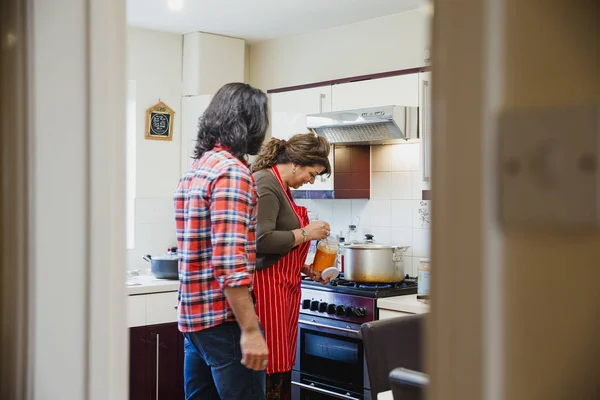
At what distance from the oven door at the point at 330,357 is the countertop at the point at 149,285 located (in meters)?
0.79

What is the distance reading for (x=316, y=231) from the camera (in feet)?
8.98

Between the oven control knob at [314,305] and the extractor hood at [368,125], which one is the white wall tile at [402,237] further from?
the oven control knob at [314,305]

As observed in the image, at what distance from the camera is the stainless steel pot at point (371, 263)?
3.68m

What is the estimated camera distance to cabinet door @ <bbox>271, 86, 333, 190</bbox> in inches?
167

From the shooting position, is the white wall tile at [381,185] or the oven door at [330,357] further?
the white wall tile at [381,185]

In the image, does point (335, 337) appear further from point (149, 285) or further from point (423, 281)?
point (149, 285)

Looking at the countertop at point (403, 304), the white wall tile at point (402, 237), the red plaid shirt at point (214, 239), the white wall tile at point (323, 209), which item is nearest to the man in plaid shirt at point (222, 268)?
the red plaid shirt at point (214, 239)

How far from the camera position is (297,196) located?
443 cm

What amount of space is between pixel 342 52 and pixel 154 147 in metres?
1.39

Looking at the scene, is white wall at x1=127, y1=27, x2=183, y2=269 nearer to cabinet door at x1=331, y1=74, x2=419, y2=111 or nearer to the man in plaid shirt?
cabinet door at x1=331, y1=74, x2=419, y2=111

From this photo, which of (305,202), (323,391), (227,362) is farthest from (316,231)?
(305,202)
